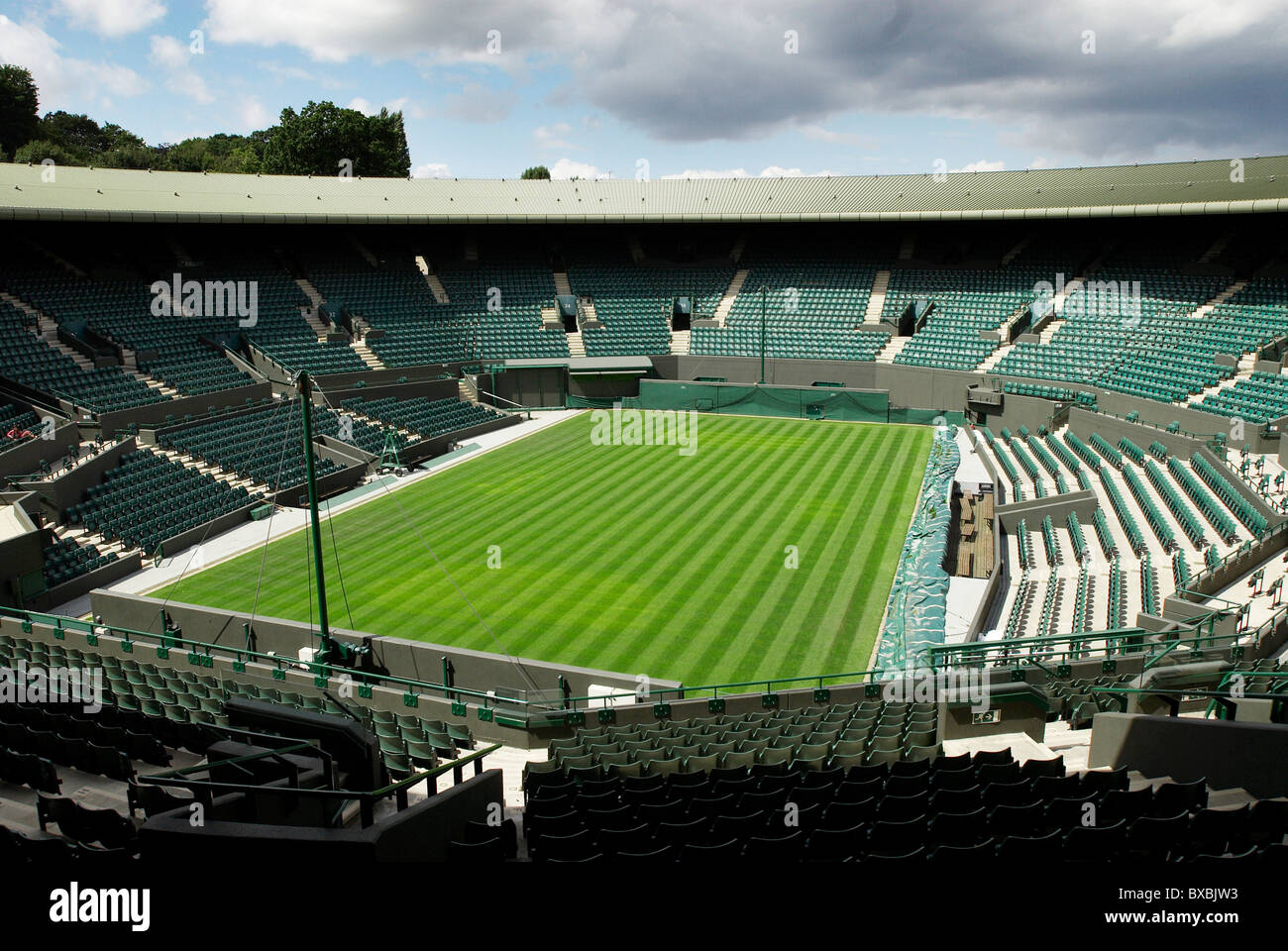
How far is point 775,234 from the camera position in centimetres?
5588

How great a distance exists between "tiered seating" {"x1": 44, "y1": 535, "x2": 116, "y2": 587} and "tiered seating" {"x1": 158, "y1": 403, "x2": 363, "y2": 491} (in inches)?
253

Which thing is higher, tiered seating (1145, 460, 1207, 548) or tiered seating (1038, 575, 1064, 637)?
tiered seating (1145, 460, 1207, 548)

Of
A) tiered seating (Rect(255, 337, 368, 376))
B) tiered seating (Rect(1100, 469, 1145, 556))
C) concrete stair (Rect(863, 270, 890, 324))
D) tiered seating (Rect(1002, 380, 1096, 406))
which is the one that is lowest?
tiered seating (Rect(1100, 469, 1145, 556))

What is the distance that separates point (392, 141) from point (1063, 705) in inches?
3339

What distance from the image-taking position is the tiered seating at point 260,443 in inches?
1150

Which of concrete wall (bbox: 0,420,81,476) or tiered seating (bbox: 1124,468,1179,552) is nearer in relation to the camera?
tiered seating (bbox: 1124,468,1179,552)

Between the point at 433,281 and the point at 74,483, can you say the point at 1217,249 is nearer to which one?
the point at 433,281

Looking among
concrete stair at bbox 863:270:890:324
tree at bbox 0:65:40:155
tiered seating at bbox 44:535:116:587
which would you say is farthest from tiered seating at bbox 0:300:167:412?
tree at bbox 0:65:40:155

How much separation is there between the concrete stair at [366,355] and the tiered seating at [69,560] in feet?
65.3

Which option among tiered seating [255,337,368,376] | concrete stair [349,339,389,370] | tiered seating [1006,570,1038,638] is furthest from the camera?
concrete stair [349,339,389,370]

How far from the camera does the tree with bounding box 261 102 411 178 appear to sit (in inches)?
3017

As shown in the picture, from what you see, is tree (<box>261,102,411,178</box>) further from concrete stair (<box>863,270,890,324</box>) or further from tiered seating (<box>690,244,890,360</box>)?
concrete stair (<box>863,270,890,324</box>)

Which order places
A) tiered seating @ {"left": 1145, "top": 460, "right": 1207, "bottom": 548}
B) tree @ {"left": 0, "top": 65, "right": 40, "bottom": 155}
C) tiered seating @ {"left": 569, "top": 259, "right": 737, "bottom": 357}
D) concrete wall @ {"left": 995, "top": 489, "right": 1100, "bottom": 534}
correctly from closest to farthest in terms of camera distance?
tiered seating @ {"left": 1145, "top": 460, "right": 1207, "bottom": 548}
concrete wall @ {"left": 995, "top": 489, "right": 1100, "bottom": 534}
tiered seating @ {"left": 569, "top": 259, "right": 737, "bottom": 357}
tree @ {"left": 0, "top": 65, "right": 40, "bottom": 155}
